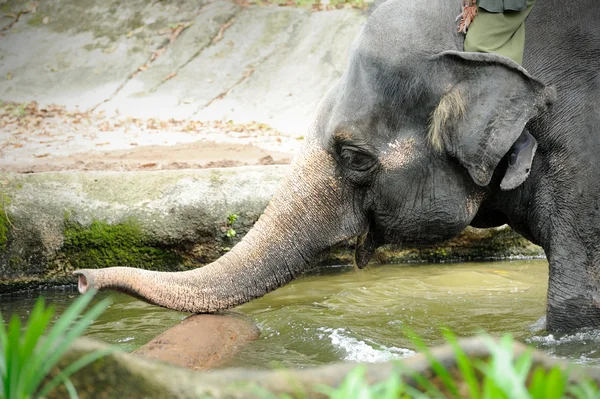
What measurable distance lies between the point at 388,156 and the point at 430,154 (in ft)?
0.63

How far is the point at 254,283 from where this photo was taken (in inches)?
161

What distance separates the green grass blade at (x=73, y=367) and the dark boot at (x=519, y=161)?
2452 mm

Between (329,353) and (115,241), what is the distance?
221 centimetres

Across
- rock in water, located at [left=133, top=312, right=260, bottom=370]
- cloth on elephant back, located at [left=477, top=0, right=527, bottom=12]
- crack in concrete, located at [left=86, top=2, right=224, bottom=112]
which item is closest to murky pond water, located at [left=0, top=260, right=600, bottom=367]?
rock in water, located at [left=133, top=312, right=260, bottom=370]

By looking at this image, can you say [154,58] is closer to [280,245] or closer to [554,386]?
[280,245]

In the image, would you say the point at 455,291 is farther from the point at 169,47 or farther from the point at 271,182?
the point at 169,47

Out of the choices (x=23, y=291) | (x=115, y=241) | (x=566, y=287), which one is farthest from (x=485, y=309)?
(x=23, y=291)

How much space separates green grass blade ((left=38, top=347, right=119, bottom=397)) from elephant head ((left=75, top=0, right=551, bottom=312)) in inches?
74.8

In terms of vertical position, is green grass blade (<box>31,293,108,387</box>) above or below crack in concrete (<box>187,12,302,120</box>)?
below

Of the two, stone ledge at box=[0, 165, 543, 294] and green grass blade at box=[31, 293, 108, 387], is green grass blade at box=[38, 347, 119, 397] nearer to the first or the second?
green grass blade at box=[31, 293, 108, 387]

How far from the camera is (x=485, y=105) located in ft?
13.0

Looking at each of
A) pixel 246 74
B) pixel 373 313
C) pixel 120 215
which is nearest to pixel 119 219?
pixel 120 215

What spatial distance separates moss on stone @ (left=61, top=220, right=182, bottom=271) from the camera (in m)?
6.18

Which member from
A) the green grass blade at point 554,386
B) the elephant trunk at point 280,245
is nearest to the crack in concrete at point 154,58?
the elephant trunk at point 280,245
